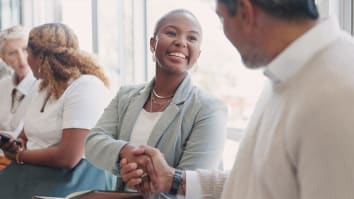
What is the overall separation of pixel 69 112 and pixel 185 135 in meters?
0.77

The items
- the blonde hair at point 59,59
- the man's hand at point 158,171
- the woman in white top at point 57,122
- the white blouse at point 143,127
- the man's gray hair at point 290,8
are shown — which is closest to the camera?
the man's gray hair at point 290,8

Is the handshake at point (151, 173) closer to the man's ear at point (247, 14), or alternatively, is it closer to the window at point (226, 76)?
the man's ear at point (247, 14)

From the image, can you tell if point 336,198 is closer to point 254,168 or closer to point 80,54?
point 254,168

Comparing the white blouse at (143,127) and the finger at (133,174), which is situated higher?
the white blouse at (143,127)

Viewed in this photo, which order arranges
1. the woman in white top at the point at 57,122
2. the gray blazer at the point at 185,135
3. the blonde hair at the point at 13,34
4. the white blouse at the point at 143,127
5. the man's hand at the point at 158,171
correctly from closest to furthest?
the man's hand at the point at 158,171 < the gray blazer at the point at 185,135 < the white blouse at the point at 143,127 < the woman in white top at the point at 57,122 < the blonde hair at the point at 13,34

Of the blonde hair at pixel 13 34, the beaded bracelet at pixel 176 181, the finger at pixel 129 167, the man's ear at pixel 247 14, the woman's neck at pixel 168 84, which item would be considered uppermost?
the man's ear at pixel 247 14

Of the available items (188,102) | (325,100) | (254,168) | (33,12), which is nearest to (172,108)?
(188,102)

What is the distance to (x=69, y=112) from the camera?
2426 millimetres

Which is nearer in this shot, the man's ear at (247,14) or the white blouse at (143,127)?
the man's ear at (247,14)

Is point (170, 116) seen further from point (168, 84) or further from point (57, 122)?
point (57, 122)

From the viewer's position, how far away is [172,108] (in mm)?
1896

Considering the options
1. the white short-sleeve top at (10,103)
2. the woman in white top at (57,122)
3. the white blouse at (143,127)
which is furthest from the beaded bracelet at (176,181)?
the white short-sleeve top at (10,103)

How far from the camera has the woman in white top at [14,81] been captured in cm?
329

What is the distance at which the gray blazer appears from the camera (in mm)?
1825
